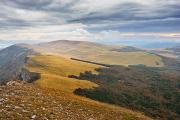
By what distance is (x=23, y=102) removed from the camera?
2128 inches

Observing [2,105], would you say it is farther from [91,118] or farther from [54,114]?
[91,118]

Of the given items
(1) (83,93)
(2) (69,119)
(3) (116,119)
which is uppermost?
(2) (69,119)

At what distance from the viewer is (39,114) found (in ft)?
155

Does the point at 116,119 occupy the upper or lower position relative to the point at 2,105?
lower

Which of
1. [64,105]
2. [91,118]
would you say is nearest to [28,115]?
[91,118]

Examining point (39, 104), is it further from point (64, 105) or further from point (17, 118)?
point (17, 118)

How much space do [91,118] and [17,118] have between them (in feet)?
64.3

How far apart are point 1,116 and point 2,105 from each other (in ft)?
24.0

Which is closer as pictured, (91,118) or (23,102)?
(23,102)

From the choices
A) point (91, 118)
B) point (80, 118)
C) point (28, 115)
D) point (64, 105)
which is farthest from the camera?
point (64, 105)

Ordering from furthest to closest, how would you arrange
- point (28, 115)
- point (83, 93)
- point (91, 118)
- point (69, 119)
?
point (83, 93)
point (91, 118)
point (69, 119)
point (28, 115)

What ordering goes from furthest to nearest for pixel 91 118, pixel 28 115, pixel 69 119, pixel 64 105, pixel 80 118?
1. pixel 64 105
2. pixel 91 118
3. pixel 80 118
4. pixel 69 119
5. pixel 28 115

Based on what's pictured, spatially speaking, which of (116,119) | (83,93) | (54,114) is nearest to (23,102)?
(54,114)

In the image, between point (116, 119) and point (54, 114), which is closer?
point (54, 114)
